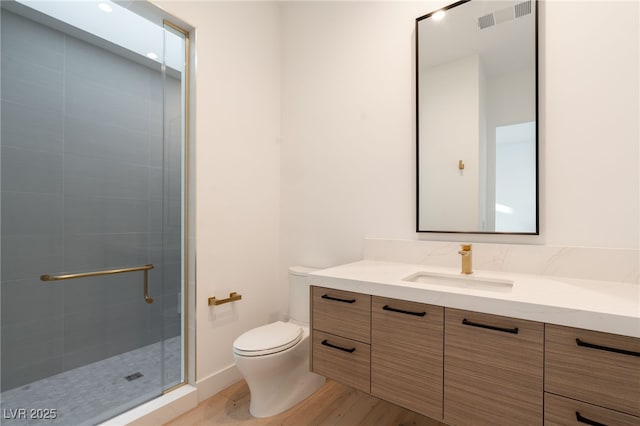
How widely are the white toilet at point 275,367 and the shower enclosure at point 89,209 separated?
19.0 inches

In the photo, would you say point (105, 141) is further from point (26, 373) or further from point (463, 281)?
point (463, 281)

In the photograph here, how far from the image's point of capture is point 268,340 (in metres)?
1.71

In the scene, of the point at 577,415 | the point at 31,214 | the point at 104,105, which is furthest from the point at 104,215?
the point at 577,415

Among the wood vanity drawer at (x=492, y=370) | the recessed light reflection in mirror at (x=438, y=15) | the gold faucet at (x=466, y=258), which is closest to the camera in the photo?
the wood vanity drawer at (x=492, y=370)

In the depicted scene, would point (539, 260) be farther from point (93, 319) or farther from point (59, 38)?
point (59, 38)

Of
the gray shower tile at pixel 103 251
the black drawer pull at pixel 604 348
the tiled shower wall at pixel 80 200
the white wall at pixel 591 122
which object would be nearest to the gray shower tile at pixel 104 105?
the tiled shower wall at pixel 80 200

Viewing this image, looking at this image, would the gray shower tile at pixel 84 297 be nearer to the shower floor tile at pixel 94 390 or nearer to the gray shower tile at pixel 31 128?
the shower floor tile at pixel 94 390

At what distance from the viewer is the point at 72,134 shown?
2.10m

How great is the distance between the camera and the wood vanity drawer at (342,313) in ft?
4.41

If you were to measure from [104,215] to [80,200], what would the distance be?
0.57 ft

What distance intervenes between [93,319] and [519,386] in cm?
258

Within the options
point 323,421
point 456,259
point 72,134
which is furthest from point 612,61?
point 72,134

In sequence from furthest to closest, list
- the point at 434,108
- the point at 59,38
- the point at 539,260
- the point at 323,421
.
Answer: the point at 59,38, the point at 434,108, the point at 323,421, the point at 539,260

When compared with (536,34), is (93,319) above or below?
below
